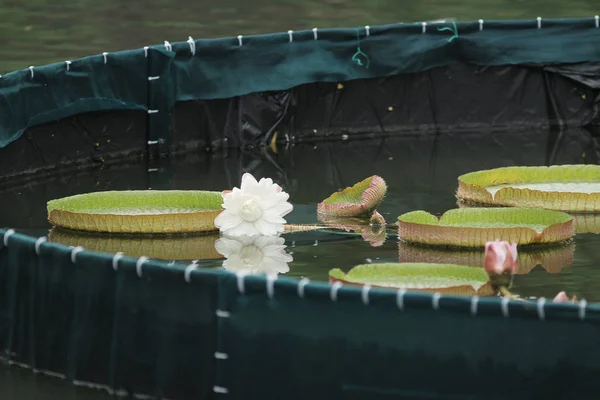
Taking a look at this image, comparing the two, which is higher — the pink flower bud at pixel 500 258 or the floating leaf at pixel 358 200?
the floating leaf at pixel 358 200

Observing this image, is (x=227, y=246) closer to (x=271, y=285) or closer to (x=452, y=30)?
(x=271, y=285)

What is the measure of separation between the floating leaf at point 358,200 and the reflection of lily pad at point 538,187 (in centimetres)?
64

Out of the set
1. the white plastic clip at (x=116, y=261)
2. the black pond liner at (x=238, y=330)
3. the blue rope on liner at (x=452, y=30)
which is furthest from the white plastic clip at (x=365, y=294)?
the blue rope on liner at (x=452, y=30)

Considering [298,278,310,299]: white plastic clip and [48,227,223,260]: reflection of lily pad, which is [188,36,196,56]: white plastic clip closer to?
[48,227,223,260]: reflection of lily pad

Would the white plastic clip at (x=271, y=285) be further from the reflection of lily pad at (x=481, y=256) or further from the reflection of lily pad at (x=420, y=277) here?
the reflection of lily pad at (x=481, y=256)

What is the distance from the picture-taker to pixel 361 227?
7164 mm

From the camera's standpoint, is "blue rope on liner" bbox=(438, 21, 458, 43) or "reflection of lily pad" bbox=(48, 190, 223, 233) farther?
"blue rope on liner" bbox=(438, 21, 458, 43)

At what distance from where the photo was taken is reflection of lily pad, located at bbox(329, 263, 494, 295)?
17.9 feet

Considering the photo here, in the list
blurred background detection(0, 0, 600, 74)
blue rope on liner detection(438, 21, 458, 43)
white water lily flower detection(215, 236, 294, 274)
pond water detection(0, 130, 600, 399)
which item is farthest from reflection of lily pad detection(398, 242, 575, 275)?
blurred background detection(0, 0, 600, 74)

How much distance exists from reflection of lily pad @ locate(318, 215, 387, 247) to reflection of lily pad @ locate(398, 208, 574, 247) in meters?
0.17

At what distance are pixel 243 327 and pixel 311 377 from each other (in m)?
0.29

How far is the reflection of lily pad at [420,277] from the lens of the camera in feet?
17.9

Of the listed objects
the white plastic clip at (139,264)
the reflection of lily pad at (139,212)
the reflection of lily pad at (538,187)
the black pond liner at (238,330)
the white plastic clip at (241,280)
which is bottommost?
the black pond liner at (238,330)

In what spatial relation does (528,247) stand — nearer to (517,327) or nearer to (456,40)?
(517,327)
